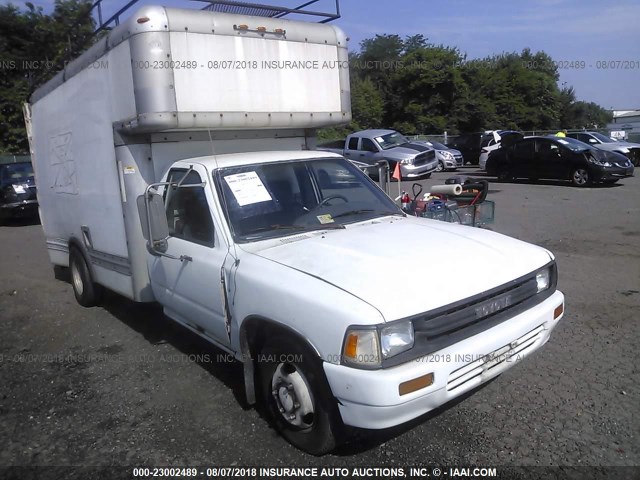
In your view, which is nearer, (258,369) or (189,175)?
(258,369)

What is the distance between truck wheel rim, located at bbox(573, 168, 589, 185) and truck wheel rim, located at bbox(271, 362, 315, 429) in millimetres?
14695

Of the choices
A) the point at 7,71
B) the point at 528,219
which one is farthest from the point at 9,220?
the point at 7,71

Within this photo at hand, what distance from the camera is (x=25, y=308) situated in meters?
6.77

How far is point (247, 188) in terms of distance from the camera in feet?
13.2

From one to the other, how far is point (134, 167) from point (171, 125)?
2.20 ft

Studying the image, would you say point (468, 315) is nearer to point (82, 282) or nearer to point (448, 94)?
point (82, 282)

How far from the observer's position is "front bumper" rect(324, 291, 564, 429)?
2.69m

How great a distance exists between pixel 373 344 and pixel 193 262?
1.83 m

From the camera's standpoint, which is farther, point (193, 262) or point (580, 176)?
point (580, 176)

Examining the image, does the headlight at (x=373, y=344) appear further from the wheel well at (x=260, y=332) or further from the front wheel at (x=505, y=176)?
the front wheel at (x=505, y=176)

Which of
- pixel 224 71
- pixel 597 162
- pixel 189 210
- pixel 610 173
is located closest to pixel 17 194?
pixel 224 71

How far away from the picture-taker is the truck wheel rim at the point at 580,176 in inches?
609

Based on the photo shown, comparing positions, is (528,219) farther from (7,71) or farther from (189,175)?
(7,71)

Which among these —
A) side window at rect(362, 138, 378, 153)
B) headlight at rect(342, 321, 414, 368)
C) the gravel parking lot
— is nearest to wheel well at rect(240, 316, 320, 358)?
headlight at rect(342, 321, 414, 368)
